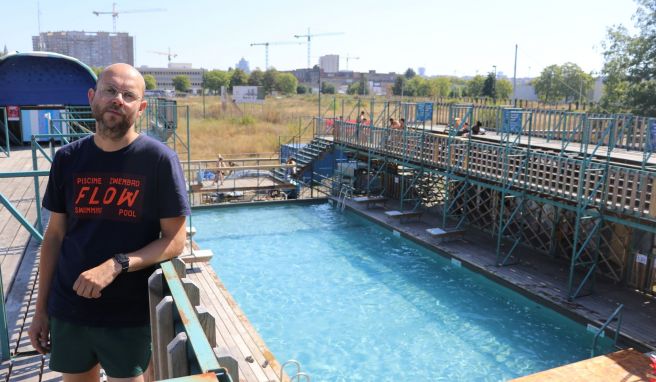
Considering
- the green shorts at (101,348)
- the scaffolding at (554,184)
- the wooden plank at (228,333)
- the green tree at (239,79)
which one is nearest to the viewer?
the green shorts at (101,348)

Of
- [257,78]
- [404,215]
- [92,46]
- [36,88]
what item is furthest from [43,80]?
[92,46]

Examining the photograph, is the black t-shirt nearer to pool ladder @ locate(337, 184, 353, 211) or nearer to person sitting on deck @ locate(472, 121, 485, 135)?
person sitting on deck @ locate(472, 121, 485, 135)

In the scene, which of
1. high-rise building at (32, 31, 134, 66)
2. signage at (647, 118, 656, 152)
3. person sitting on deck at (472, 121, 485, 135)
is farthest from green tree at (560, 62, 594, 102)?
high-rise building at (32, 31, 134, 66)

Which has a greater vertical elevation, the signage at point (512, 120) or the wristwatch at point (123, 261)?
the signage at point (512, 120)

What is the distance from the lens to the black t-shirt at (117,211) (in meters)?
2.57

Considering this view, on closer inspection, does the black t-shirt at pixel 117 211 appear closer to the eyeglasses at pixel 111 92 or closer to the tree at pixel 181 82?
the eyeglasses at pixel 111 92

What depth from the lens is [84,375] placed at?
9.18 ft

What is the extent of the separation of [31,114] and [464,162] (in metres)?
13.7

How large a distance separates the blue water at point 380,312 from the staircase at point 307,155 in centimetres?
704

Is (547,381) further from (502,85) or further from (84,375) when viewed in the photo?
(502,85)

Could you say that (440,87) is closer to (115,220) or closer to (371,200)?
(371,200)

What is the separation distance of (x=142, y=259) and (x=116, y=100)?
73 cm

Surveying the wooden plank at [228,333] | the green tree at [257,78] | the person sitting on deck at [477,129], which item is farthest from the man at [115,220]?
the green tree at [257,78]

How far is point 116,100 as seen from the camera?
2.49m
